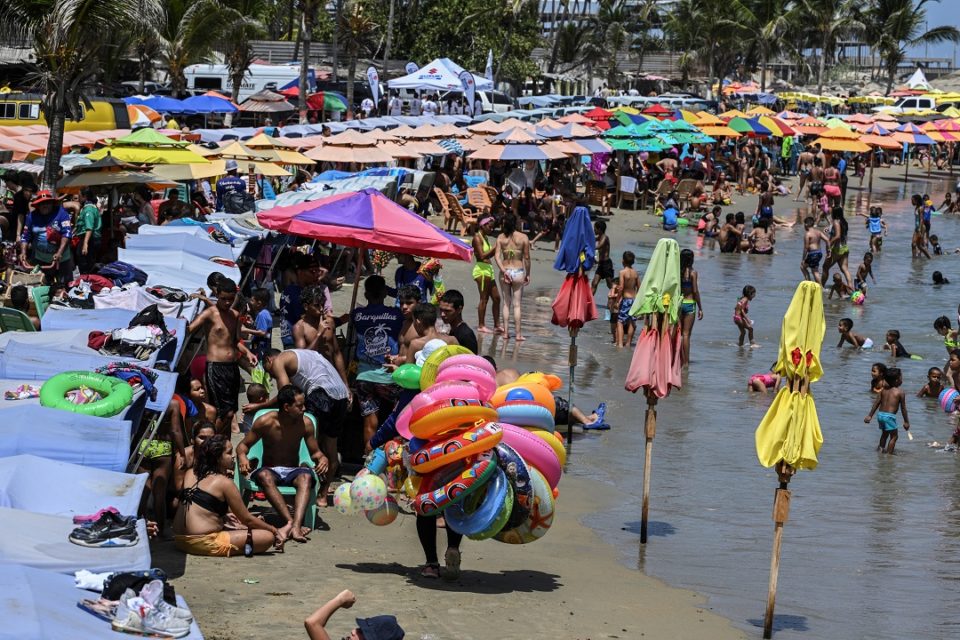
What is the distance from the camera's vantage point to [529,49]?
181ft

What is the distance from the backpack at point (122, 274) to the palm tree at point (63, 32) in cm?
624

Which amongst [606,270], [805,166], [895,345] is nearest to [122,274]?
[606,270]

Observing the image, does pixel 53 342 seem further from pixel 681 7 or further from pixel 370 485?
pixel 681 7

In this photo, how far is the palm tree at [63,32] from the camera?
16.6 m

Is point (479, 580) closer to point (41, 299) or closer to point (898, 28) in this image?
point (41, 299)

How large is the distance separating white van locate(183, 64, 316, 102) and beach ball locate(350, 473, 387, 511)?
3689 centimetres

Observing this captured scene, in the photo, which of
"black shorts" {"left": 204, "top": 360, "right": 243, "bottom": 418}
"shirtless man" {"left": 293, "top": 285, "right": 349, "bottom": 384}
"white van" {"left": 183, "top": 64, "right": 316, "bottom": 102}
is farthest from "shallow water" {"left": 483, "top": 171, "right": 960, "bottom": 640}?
"white van" {"left": 183, "top": 64, "right": 316, "bottom": 102}

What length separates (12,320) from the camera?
31.9ft

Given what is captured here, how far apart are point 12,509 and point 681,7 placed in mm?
67490

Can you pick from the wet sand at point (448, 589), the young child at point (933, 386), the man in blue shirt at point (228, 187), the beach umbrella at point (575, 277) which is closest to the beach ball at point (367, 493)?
the wet sand at point (448, 589)

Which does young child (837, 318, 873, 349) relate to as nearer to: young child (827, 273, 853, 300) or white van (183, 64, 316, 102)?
young child (827, 273, 853, 300)

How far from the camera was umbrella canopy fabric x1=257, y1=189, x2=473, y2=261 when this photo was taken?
33.1 feet

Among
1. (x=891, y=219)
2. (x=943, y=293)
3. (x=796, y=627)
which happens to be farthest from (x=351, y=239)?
(x=891, y=219)

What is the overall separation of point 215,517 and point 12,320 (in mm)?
3173
